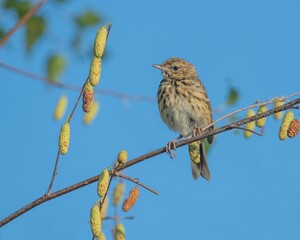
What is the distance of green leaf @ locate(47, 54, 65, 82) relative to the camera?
3.14m

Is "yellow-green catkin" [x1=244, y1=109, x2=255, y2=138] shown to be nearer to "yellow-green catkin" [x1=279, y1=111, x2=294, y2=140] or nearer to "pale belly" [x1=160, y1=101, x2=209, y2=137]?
"yellow-green catkin" [x1=279, y1=111, x2=294, y2=140]

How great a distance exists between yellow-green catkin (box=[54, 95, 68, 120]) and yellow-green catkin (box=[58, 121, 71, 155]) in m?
1.23

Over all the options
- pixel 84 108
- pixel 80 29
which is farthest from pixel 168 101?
pixel 84 108

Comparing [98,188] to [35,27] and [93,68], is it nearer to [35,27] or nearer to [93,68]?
[93,68]

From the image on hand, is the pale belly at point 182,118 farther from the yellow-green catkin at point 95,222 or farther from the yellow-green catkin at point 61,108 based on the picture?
the yellow-green catkin at point 95,222

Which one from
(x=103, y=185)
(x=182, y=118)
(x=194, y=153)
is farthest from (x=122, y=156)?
(x=182, y=118)

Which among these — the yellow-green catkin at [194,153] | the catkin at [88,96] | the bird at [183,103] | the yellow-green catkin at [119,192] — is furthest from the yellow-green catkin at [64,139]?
the bird at [183,103]

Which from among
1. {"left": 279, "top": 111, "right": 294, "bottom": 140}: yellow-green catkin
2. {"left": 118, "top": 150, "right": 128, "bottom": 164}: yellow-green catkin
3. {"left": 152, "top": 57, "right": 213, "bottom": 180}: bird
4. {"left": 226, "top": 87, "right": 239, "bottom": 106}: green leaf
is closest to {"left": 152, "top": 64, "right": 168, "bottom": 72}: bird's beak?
{"left": 152, "top": 57, "right": 213, "bottom": 180}: bird

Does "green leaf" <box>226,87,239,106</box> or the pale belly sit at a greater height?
the pale belly

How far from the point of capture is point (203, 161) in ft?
21.1

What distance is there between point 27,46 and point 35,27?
132 millimetres

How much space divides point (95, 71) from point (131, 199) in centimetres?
67

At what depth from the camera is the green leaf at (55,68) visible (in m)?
3.14

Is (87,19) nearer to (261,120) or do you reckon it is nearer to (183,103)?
(261,120)
